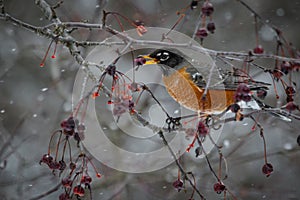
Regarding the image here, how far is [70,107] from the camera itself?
399 centimetres

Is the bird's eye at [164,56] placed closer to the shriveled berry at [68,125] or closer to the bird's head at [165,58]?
the bird's head at [165,58]

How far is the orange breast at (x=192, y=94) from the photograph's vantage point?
271 cm

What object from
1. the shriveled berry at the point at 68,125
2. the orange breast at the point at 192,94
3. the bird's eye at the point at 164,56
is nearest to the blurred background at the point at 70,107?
the orange breast at the point at 192,94

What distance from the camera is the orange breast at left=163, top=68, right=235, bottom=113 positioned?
2.71 metres

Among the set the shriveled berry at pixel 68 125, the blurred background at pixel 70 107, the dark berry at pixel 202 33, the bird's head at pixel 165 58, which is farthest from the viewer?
the blurred background at pixel 70 107

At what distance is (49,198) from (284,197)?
2.37m

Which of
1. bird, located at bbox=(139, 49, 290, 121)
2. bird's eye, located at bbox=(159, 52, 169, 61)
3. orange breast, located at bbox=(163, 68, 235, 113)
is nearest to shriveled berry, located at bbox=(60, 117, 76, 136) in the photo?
bird, located at bbox=(139, 49, 290, 121)

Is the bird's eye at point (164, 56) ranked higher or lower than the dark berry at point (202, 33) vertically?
higher

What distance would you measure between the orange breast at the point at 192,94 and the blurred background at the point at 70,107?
0.99m

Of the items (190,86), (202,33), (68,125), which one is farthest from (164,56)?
(68,125)

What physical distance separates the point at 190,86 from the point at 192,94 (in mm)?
77

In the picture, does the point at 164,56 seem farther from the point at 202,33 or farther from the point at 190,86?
the point at 202,33

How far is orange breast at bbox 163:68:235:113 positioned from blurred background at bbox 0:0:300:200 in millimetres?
994

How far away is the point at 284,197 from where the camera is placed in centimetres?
416
